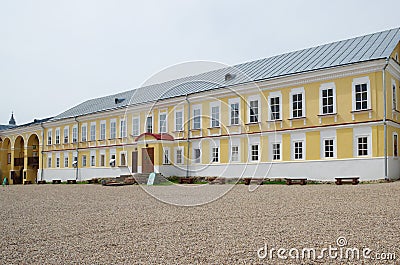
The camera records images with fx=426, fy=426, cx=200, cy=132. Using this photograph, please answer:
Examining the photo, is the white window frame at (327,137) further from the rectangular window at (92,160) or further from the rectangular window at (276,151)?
the rectangular window at (92,160)

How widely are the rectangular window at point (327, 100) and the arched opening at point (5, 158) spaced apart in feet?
134

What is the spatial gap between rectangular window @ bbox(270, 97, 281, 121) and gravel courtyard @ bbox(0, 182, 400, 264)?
42.6 feet

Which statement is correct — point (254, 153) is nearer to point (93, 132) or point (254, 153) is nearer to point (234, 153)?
point (234, 153)

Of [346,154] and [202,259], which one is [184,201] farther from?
[346,154]

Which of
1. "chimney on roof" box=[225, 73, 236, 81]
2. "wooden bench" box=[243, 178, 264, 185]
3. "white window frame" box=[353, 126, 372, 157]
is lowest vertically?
"wooden bench" box=[243, 178, 264, 185]

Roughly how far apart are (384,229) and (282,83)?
1750 cm

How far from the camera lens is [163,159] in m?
29.7

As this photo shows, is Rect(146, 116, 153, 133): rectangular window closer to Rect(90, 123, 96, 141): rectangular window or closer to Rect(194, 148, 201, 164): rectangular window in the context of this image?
Rect(194, 148, 201, 164): rectangular window

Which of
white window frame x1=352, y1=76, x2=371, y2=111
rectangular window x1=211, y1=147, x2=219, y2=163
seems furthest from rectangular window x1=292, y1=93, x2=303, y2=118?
rectangular window x1=211, y1=147, x2=219, y2=163

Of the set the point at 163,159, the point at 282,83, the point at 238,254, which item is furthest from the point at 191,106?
the point at 238,254

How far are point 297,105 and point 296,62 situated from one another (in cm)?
342

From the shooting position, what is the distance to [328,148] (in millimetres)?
22312

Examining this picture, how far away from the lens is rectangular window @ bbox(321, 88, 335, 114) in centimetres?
2239

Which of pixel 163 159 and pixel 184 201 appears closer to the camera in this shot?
pixel 184 201
